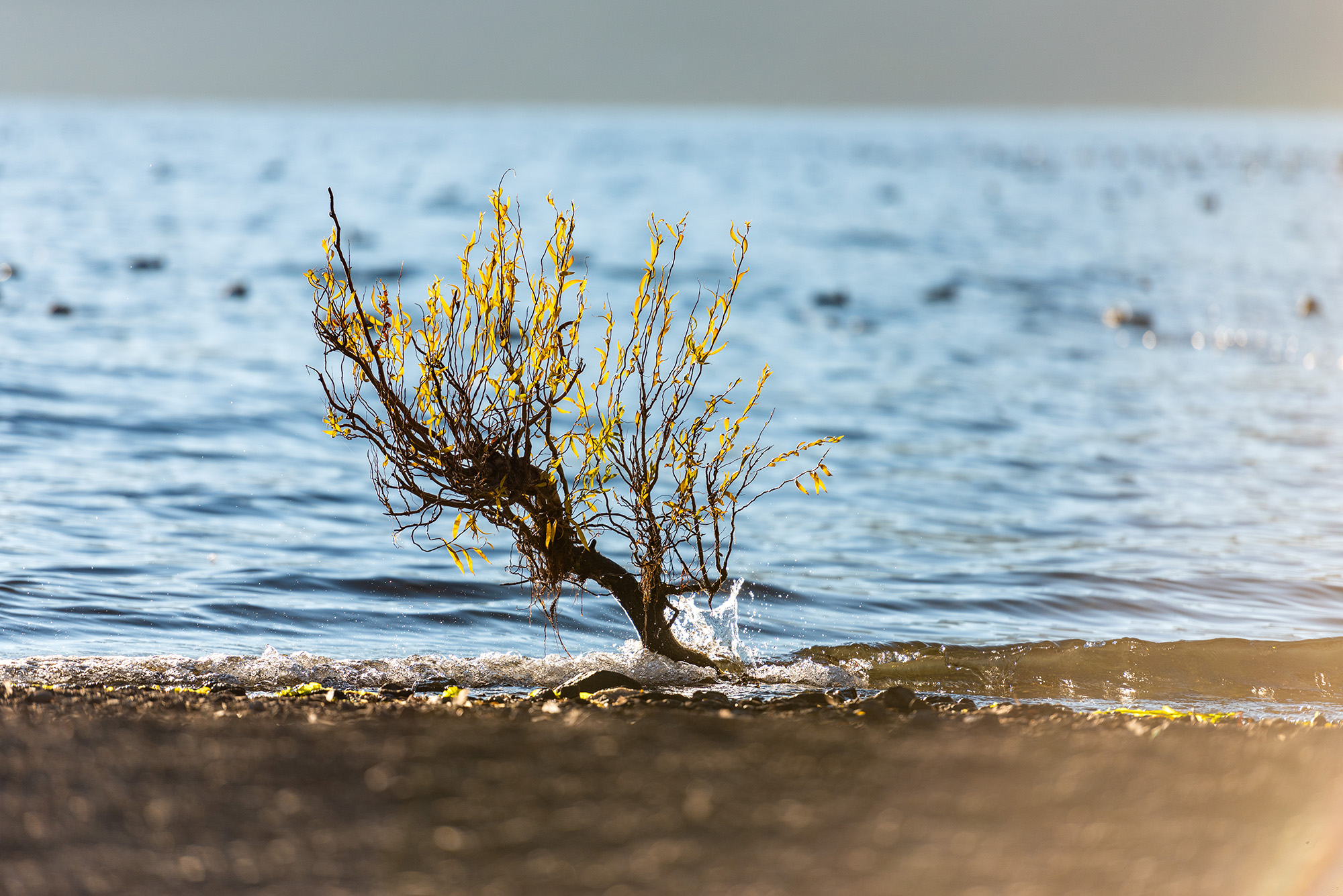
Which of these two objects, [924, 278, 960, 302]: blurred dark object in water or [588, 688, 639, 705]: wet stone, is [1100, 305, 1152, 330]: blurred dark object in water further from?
[588, 688, 639, 705]: wet stone

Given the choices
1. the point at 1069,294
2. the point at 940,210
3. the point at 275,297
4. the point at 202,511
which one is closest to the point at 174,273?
the point at 275,297

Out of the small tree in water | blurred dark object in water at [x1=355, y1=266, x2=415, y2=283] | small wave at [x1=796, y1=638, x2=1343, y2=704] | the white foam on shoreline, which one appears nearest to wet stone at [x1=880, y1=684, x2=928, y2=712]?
the small tree in water

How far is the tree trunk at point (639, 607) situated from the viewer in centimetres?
658

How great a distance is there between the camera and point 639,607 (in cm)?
700

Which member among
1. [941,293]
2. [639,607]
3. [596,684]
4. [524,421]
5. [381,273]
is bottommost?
[596,684]

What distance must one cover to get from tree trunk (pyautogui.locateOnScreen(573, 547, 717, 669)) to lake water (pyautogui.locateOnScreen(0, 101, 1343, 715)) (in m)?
0.17

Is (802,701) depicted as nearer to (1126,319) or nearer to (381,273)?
(1126,319)

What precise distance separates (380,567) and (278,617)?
1.40 metres

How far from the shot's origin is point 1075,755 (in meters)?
4.79

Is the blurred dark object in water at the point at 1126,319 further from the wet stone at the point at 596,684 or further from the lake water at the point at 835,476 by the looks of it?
the wet stone at the point at 596,684

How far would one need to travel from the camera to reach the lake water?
7984 millimetres

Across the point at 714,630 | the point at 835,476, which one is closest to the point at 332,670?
the point at 714,630

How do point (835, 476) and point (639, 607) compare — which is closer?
point (639, 607)

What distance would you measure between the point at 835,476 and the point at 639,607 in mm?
6903
